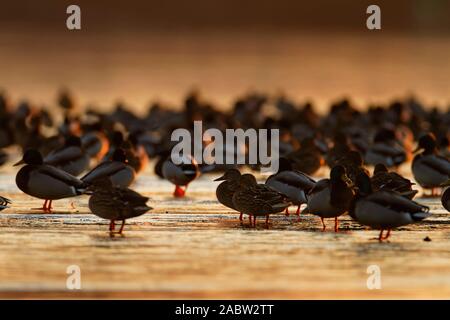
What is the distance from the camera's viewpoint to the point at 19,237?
1039 centimetres

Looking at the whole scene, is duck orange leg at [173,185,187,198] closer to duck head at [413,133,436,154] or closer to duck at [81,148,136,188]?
duck at [81,148,136,188]

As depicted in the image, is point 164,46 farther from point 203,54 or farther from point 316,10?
point 316,10

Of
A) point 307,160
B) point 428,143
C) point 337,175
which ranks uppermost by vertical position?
point 337,175

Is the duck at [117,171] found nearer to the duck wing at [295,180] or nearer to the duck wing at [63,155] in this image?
the duck wing at [63,155]

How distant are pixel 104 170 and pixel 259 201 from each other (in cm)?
246

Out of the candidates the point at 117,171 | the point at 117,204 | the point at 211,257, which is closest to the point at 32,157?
the point at 117,171

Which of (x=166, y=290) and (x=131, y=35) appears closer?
(x=166, y=290)

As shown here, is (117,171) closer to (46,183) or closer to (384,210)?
(46,183)

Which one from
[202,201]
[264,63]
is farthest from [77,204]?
[264,63]

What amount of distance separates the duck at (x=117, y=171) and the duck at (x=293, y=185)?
1.87 meters

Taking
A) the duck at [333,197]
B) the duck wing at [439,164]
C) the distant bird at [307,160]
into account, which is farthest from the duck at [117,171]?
the duck wing at [439,164]

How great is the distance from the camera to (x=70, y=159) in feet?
47.8

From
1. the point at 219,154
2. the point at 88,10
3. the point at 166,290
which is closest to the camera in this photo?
the point at 166,290

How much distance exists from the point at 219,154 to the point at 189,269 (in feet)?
23.7
